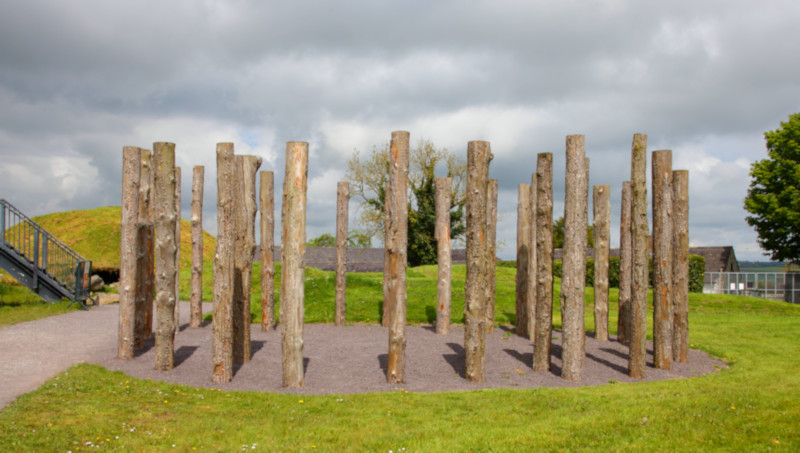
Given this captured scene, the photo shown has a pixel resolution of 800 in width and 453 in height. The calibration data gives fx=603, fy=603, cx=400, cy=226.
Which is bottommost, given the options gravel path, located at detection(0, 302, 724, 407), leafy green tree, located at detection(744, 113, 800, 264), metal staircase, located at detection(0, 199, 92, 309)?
gravel path, located at detection(0, 302, 724, 407)

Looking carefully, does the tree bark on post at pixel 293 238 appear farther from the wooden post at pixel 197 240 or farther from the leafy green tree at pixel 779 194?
the leafy green tree at pixel 779 194

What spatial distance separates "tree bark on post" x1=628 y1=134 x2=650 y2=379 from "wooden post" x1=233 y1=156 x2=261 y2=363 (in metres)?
7.16

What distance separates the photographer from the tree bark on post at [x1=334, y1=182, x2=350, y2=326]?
1644 cm

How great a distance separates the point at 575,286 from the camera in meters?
9.95

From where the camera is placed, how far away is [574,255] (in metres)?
9.88

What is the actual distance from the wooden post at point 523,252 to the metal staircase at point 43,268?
14.9m

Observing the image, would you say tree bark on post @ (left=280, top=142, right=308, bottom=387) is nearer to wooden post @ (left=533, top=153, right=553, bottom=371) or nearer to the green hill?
wooden post @ (left=533, top=153, right=553, bottom=371)

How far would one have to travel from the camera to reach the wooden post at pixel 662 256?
10.8m

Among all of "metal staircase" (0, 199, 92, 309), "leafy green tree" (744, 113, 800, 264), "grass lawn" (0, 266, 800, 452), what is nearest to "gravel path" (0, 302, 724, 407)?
"grass lawn" (0, 266, 800, 452)

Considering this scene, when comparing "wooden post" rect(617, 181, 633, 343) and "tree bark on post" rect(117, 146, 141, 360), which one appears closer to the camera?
"tree bark on post" rect(117, 146, 141, 360)

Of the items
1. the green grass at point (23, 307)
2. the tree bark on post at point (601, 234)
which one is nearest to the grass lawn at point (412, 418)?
the tree bark on post at point (601, 234)

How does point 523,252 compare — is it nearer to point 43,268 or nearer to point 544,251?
point 544,251

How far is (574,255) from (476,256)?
1648 millimetres

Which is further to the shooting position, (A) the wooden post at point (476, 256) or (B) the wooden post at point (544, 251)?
(B) the wooden post at point (544, 251)
